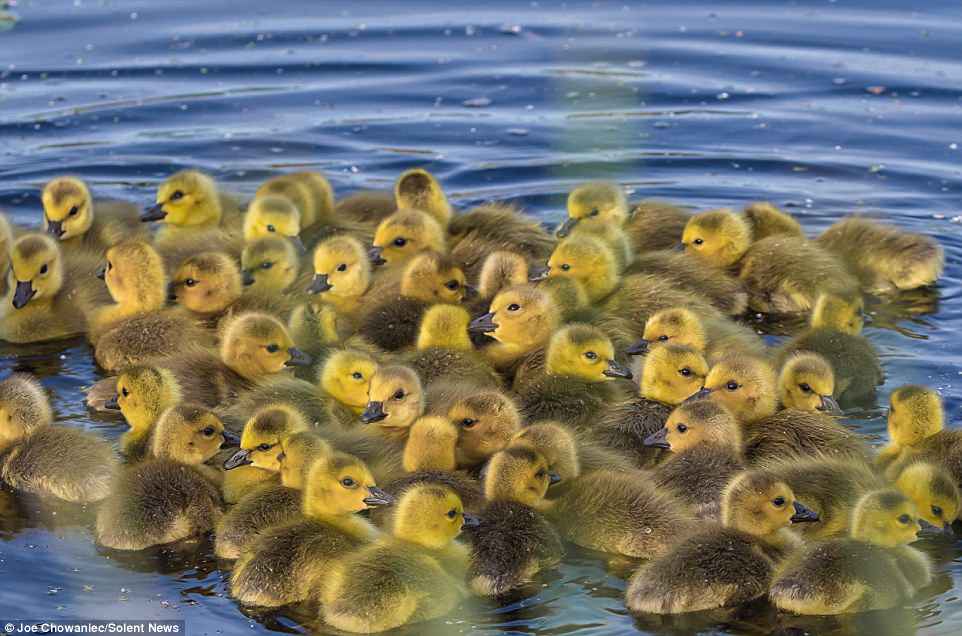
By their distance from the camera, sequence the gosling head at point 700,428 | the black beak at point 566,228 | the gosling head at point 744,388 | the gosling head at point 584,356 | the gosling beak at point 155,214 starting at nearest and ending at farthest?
the gosling head at point 700,428 < the gosling head at point 744,388 < the gosling head at point 584,356 < the black beak at point 566,228 < the gosling beak at point 155,214

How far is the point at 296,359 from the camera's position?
7.34 meters

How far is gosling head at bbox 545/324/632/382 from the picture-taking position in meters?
7.10

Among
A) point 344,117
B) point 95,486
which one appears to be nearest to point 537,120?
point 344,117

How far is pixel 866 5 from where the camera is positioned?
1288cm

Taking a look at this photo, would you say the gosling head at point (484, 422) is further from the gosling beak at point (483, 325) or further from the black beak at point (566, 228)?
the black beak at point (566, 228)

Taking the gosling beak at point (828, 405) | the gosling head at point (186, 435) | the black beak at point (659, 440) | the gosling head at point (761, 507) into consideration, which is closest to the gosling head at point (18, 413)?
the gosling head at point (186, 435)

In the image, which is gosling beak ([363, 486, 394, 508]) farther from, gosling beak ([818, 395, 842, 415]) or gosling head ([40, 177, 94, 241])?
gosling head ([40, 177, 94, 241])

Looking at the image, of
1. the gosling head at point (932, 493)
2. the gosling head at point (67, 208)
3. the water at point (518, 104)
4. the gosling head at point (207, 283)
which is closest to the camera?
the gosling head at point (932, 493)

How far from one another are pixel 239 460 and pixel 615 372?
5.28 feet

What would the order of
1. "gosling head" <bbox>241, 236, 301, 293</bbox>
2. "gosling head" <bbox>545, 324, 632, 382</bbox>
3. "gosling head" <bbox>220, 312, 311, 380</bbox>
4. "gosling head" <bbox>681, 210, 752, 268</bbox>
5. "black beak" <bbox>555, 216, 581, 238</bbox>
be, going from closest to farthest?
1. "gosling head" <bbox>545, 324, 632, 382</bbox>
2. "gosling head" <bbox>220, 312, 311, 380</bbox>
3. "gosling head" <bbox>241, 236, 301, 293</bbox>
4. "gosling head" <bbox>681, 210, 752, 268</bbox>
5. "black beak" <bbox>555, 216, 581, 238</bbox>

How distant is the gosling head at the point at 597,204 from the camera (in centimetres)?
897

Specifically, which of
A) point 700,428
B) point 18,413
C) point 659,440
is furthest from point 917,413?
point 18,413

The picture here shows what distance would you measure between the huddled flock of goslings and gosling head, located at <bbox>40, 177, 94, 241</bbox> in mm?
15

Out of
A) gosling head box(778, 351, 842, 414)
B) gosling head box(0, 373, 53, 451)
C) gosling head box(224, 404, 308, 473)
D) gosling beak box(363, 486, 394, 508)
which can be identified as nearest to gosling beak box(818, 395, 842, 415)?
gosling head box(778, 351, 842, 414)
